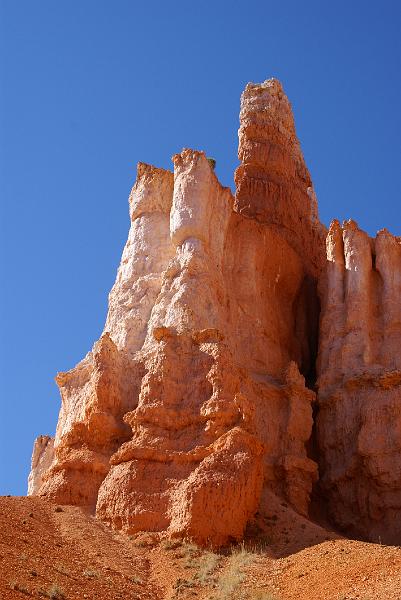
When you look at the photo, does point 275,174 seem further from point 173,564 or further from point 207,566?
point 207,566

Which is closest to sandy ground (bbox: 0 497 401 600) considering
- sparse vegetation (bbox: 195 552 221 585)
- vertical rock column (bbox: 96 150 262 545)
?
sparse vegetation (bbox: 195 552 221 585)

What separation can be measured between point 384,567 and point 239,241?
17449 mm

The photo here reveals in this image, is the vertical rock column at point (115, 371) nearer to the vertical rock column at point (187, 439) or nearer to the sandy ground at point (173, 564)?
the vertical rock column at point (187, 439)

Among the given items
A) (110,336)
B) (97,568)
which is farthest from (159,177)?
(97,568)

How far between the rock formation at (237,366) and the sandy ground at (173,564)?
816 mm

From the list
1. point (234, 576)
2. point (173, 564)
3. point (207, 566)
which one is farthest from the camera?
point (173, 564)

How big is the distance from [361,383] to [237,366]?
7.14 meters

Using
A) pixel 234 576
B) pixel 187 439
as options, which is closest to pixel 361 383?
pixel 187 439

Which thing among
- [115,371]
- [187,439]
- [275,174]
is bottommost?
[187,439]

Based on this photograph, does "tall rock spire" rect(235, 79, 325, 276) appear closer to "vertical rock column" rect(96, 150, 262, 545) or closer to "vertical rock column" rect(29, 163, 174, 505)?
"vertical rock column" rect(29, 163, 174, 505)

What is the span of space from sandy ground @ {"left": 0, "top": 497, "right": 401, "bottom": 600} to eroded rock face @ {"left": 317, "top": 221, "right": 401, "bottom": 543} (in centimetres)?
710

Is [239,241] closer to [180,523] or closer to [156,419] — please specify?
[156,419]

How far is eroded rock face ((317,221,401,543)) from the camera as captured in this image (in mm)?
30297

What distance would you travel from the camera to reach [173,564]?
20891mm
